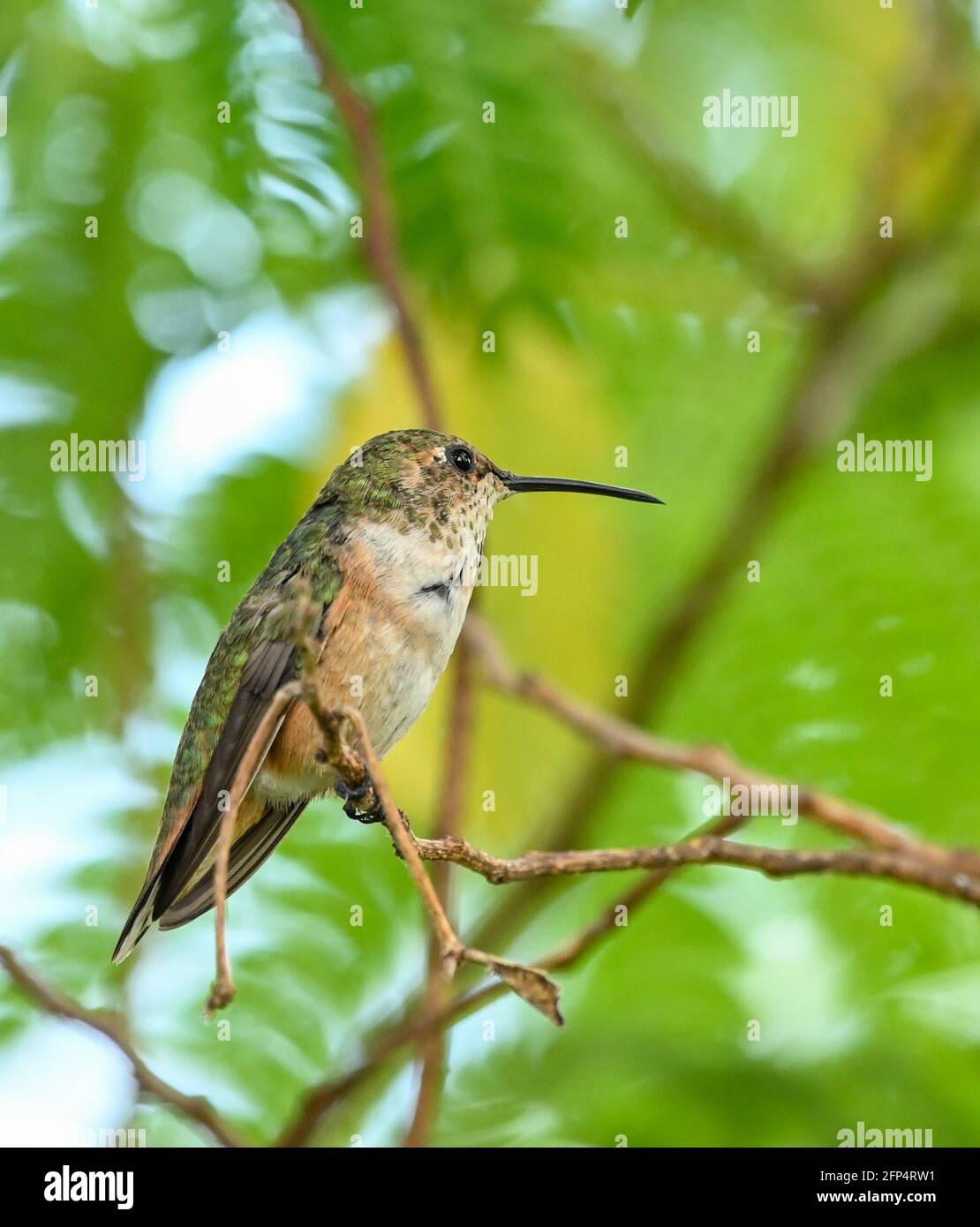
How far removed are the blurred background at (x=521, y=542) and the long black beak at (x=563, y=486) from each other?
296 mm

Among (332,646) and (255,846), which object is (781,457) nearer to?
(332,646)

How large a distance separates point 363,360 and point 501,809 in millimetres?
1623

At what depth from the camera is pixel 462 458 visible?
446 centimetres

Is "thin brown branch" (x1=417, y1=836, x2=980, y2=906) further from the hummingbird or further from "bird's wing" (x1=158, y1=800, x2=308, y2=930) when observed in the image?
"bird's wing" (x1=158, y1=800, x2=308, y2=930)

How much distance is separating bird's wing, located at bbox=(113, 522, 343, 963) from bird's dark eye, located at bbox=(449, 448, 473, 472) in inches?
19.9

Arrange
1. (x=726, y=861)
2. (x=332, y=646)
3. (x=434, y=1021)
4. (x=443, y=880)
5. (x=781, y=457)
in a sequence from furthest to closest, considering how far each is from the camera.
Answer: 1. (x=781, y=457)
2. (x=443, y=880)
3. (x=332, y=646)
4. (x=434, y=1021)
5. (x=726, y=861)

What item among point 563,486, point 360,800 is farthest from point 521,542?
point 360,800

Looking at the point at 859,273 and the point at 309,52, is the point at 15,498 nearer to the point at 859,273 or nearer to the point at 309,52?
the point at 309,52

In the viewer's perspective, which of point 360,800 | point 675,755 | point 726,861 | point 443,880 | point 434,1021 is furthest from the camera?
point 443,880

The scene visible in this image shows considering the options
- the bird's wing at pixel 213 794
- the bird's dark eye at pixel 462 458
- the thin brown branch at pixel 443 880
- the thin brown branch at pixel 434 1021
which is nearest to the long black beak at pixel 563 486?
the bird's dark eye at pixel 462 458

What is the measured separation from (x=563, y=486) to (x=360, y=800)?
1284 millimetres

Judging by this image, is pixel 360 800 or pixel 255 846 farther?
pixel 255 846
